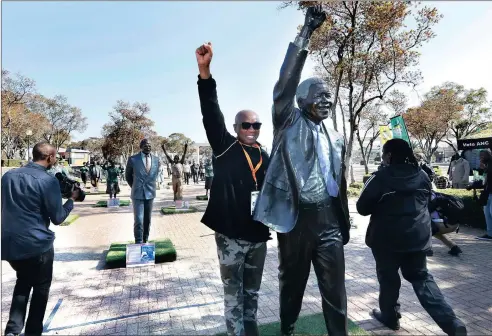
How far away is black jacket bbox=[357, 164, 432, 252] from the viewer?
2.86 meters

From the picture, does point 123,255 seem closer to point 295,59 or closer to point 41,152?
point 41,152

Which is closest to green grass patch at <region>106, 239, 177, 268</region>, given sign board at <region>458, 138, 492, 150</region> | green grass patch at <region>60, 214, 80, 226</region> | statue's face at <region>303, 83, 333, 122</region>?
statue's face at <region>303, 83, 333, 122</region>

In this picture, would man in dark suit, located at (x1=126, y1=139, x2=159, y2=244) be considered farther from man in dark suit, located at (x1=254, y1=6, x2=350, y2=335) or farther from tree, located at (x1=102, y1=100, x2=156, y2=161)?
tree, located at (x1=102, y1=100, x2=156, y2=161)

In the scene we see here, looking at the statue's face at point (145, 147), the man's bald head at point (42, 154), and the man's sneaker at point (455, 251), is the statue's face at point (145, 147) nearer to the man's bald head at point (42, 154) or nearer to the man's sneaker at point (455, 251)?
the man's bald head at point (42, 154)

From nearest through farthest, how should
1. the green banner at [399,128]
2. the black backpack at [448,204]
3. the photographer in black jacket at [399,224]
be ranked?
the photographer in black jacket at [399,224] → the black backpack at [448,204] → the green banner at [399,128]

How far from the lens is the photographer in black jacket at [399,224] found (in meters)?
2.85

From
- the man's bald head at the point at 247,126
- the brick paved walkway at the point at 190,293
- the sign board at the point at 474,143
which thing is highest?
the sign board at the point at 474,143

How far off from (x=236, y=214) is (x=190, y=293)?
6.96 feet

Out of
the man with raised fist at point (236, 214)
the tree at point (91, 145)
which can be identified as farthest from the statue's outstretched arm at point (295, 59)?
the tree at point (91, 145)

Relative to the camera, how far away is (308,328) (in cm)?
309

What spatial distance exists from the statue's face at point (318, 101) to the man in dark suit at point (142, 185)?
12.2ft

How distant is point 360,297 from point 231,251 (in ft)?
7.27

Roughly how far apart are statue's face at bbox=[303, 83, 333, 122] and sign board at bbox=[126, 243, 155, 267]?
12.6ft

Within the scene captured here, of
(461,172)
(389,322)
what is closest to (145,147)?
(389,322)
